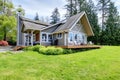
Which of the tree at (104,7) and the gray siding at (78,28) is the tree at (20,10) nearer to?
the gray siding at (78,28)

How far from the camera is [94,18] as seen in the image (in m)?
38.3

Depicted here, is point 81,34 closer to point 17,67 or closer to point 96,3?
point 17,67

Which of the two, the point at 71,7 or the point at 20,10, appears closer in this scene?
the point at 20,10

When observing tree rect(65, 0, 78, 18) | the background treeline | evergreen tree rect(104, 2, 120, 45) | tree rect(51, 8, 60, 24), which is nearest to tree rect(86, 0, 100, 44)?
the background treeline

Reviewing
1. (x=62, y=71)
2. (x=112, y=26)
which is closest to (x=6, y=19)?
(x=112, y=26)

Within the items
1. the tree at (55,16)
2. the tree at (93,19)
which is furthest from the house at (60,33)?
the tree at (55,16)

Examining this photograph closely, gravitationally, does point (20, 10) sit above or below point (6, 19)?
above

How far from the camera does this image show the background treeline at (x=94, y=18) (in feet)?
108

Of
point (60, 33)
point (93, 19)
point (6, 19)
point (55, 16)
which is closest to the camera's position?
point (60, 33)

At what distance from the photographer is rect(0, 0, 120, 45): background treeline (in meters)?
32.8

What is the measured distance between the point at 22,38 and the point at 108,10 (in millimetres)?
24055

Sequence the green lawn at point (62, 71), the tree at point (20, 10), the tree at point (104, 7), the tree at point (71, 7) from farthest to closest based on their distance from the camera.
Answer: the tree at point (71, 7)
the tree at point (104, 7)
the tree at point (20, 10)
the green lawn at point (62, 71)

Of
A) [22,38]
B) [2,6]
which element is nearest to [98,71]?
[22,38]

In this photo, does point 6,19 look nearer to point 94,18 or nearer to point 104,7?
point 94,18
